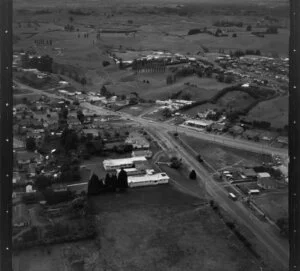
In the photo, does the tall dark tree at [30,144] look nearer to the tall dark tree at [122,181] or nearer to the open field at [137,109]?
the tall dark tree at [122,181]

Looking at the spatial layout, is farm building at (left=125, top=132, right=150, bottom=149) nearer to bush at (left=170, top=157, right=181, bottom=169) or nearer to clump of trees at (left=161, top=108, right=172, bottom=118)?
bush at (left=170, top=157, right=181, bottom=169)

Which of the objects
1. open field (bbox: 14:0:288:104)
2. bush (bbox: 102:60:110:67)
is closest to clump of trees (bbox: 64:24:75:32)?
open field (bbox: 14:0:288:104)

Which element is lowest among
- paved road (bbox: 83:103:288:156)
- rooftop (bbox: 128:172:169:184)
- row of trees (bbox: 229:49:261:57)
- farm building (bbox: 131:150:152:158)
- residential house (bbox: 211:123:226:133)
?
rooftop (bbox: 128:172:169:184)

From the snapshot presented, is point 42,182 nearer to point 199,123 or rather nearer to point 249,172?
point 249,172

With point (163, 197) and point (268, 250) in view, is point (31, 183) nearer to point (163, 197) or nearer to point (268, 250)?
point (163, 197)

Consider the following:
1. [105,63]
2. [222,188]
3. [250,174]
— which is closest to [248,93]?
[250,174]

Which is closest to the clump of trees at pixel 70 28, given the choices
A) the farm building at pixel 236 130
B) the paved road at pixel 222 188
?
the paved road at pixel 222 188

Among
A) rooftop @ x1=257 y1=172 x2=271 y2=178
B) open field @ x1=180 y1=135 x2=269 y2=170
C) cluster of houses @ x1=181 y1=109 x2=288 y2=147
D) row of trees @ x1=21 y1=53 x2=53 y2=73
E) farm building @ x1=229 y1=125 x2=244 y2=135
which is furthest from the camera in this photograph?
row of trees @ x1=21 y1=53 x2=53 y2=73
